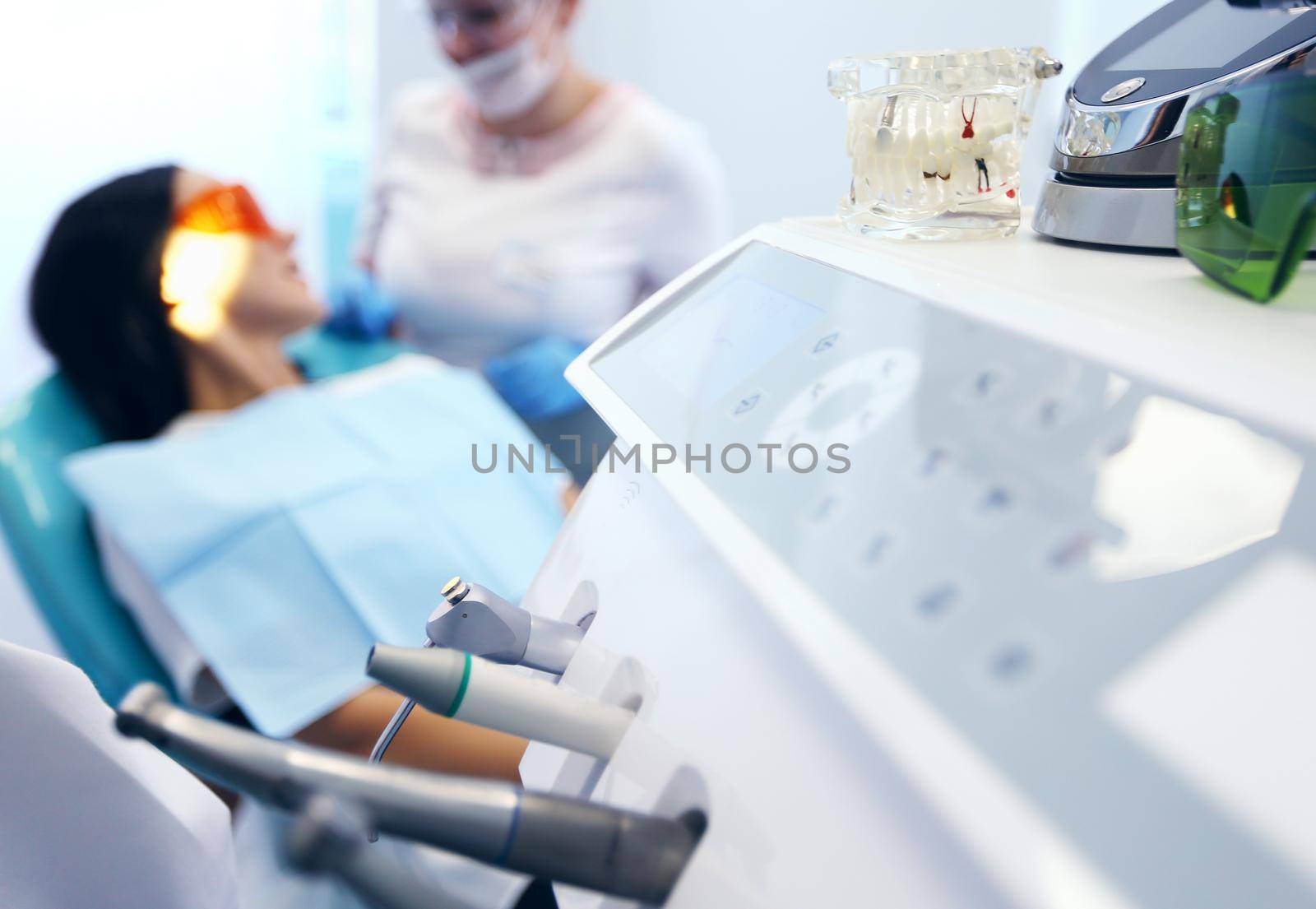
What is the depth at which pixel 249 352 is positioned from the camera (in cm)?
115

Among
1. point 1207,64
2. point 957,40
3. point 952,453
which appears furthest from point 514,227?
point 952,453

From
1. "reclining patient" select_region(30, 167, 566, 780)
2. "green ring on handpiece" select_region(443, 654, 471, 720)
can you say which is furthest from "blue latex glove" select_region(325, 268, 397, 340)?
"green ring on handpiece" select_region(443, 654, 471, 720)

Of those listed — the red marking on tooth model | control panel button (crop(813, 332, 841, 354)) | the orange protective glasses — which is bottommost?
the orange protective glasses

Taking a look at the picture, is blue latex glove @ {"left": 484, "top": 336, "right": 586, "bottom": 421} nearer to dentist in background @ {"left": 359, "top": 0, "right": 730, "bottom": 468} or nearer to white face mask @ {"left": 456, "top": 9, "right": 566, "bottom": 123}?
dentist in background @ {"left": 359, "top": 0, "right": 730, "bottom": 468}

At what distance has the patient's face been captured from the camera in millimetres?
1108

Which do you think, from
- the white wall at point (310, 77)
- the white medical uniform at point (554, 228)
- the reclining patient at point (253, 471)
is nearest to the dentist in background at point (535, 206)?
the white medical uniform at point (554, 228)

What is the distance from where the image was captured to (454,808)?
209mm

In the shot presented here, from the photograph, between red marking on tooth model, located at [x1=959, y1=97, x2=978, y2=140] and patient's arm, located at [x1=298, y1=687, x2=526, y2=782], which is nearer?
patient's arm, located at [x1=298, y1=687, x2=526, y2=782]

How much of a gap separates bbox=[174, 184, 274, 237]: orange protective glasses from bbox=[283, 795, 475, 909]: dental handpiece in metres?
1.05

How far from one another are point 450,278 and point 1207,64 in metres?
1.14

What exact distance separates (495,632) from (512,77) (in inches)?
49.7

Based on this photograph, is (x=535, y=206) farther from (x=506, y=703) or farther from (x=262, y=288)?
(x=506, y=703)

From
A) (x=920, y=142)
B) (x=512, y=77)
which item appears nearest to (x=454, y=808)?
(x=920, y=142)

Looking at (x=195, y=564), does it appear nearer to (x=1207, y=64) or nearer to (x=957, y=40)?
(x=1207, y=64)
